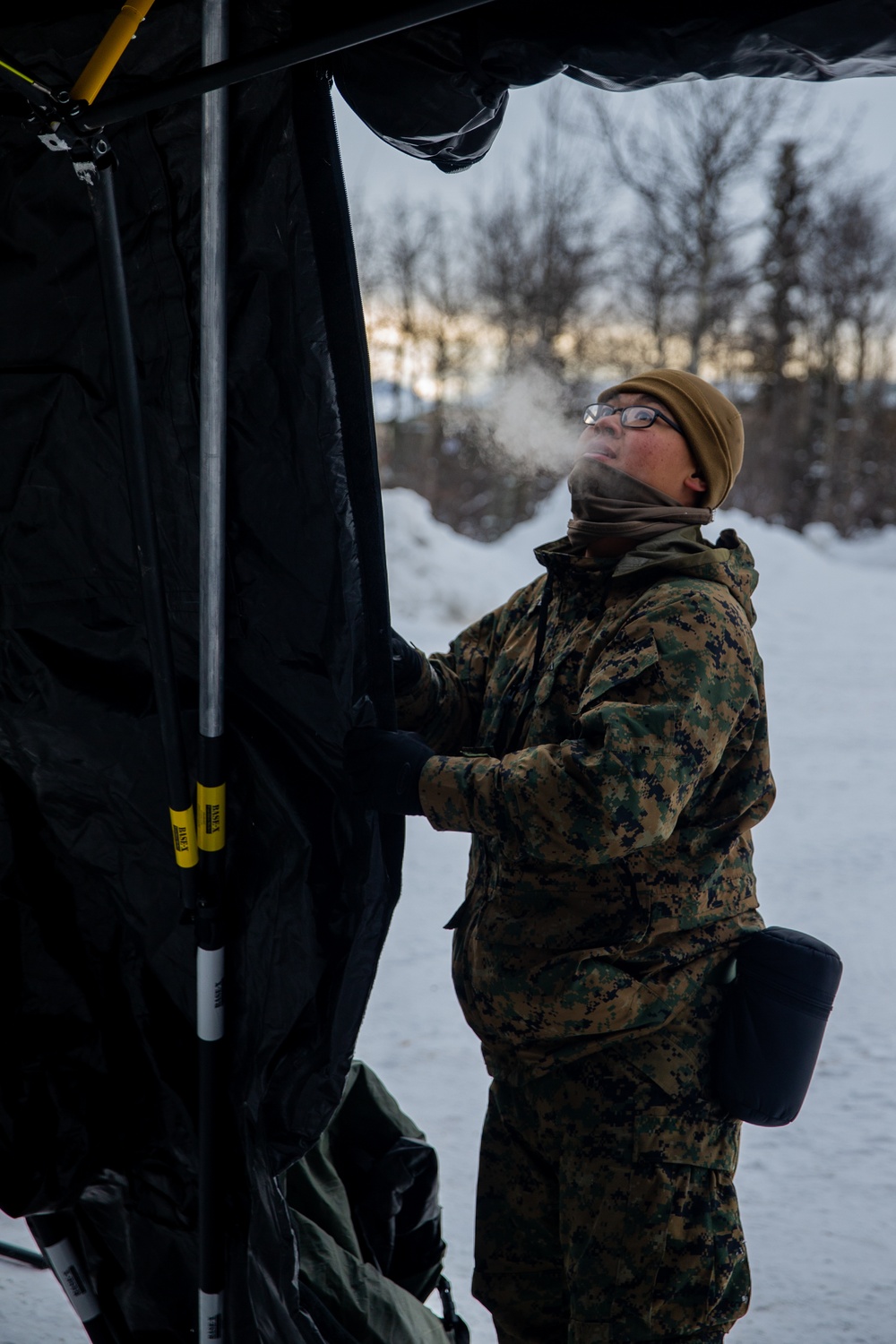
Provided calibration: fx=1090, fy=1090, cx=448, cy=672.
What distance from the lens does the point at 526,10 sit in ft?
4.89

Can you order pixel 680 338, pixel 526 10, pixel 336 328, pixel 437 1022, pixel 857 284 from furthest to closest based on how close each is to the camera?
pixel 857 284 → pixel 680 338 → pixel 437 1022 → pixel 336 328 → pixel 526 10

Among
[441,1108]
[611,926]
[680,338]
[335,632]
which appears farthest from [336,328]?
[680,338]

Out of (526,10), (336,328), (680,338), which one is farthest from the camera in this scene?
(680,338)

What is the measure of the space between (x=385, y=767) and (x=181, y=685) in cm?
40

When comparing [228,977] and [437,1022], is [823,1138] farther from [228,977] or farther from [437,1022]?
[228,977]

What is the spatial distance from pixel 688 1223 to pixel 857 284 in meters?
26.2

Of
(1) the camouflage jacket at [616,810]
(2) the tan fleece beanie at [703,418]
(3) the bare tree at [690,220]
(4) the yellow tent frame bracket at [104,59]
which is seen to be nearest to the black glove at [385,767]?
(1) the camouflage jacket at [616,810]

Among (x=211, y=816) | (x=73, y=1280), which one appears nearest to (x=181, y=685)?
(x=211, y=816)

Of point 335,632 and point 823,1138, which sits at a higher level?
point 335,632

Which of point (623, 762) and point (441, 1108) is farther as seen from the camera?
point (441, 1108)

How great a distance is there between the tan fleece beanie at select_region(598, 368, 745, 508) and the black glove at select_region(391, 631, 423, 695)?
59 cm

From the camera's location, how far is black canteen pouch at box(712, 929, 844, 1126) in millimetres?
1736

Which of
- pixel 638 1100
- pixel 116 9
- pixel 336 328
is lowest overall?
pixel 638 1100

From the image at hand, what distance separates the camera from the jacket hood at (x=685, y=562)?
5.65 ft
